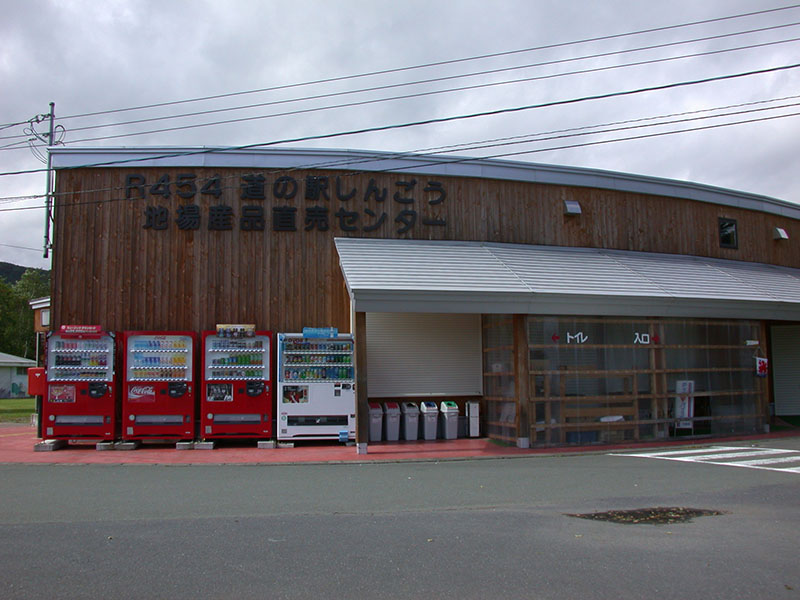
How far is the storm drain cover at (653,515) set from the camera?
7.77 meters

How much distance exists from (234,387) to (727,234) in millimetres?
15734

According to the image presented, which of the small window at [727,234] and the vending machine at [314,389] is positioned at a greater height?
the small window at [727,234]

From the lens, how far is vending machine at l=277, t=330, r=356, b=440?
15141mm

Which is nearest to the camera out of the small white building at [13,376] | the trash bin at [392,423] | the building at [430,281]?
the building at [430,281]

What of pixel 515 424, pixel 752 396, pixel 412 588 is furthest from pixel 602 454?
pixel 412 588

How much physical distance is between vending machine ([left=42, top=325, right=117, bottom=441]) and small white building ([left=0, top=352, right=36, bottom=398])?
110 ft

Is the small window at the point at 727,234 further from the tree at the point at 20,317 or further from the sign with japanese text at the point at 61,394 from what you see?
the tree at the point at 20,317

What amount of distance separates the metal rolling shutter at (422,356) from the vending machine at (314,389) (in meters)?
1.37

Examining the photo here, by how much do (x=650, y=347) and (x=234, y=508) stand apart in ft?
36.3

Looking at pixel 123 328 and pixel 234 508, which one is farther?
pixel 123 328

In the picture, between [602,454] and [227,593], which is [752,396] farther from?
[227,593]

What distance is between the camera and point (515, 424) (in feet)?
49.2

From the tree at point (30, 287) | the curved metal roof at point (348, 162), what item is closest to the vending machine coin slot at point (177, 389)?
the curved metal roof at point (348, 162)

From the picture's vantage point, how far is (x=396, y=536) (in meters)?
7.01
